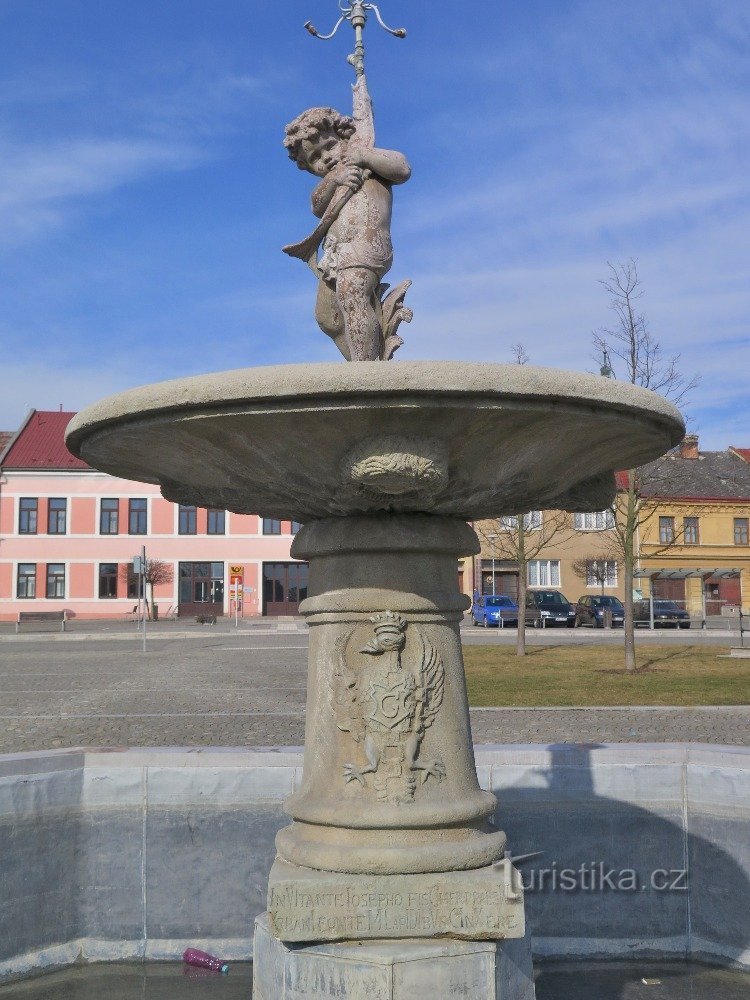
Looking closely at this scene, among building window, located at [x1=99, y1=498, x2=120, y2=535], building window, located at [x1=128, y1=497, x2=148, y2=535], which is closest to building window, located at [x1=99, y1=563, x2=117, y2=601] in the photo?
building window, located at [x1=99, y1=498, x2=120, y2=535]

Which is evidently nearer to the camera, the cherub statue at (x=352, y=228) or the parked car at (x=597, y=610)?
the cherub statue at (x=352, y=228)

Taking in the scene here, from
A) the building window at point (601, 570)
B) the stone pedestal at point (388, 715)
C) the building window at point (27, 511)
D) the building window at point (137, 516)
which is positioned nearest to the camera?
the stone pedestal at point (388, 715)

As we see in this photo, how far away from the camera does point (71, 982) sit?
4180mm

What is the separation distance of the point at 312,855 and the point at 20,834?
5.29ft

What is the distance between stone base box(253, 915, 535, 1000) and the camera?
303cm

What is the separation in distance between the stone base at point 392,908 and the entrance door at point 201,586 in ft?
152

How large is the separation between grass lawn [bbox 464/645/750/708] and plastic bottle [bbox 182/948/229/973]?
8367mm

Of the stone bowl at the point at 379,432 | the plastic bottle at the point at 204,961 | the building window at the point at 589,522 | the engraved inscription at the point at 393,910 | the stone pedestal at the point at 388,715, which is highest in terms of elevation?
the building window at the point at 589,522

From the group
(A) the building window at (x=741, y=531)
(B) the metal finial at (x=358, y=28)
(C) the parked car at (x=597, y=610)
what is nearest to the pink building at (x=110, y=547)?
(C) the parked car at (x=597, y=610)

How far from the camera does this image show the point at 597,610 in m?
40.0

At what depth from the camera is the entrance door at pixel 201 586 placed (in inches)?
1928

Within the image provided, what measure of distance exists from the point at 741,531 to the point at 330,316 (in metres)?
52.0

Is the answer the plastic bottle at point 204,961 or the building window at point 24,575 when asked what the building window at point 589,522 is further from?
the plastic bottle at point 204,961

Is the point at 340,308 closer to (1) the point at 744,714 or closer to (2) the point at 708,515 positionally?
(1) the point at 744,714
